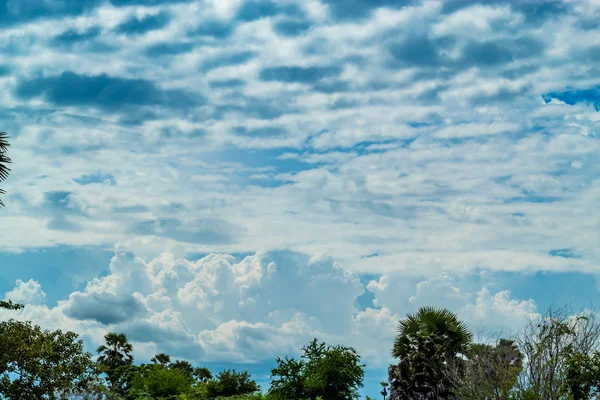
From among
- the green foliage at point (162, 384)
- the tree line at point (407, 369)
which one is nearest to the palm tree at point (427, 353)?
the tree line at point (407, 369)

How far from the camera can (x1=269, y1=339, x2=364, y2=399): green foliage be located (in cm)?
3900

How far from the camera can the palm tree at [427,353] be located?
3353 centimetres

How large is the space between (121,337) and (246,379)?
13212 millimetres

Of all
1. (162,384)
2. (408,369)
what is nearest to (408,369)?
(408,369)

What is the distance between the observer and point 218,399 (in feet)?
126

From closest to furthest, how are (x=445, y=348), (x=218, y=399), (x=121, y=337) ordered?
(x=445, y=348) < (x=218, y=399) < (x=121, y=337)

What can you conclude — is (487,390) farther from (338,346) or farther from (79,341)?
(79,341)

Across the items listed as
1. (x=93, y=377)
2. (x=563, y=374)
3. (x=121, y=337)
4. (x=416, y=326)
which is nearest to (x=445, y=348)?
(x=416, y=326)

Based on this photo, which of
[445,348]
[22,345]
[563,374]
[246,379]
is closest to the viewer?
[22,345]

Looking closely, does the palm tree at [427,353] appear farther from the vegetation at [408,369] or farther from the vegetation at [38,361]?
the vegetation at [38,361]

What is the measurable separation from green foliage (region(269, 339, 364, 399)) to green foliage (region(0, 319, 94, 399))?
13088 mm

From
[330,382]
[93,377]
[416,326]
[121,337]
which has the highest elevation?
[121,337]

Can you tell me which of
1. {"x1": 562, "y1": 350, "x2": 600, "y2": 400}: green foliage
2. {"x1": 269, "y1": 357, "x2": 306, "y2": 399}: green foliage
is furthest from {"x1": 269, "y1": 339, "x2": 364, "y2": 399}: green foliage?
{"x1": 562, "y1": 350, "x2": 600, "y2": 400}: green foliage

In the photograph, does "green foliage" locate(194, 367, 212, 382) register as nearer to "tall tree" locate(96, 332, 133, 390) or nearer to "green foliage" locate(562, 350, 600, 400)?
"tall tree" locate(96, 332, 133, 390)
